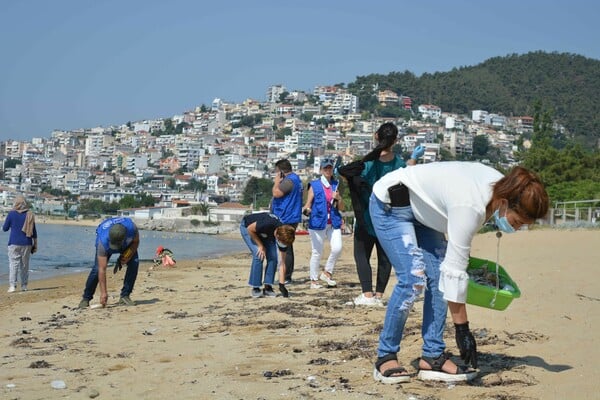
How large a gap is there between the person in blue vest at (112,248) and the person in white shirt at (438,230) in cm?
443

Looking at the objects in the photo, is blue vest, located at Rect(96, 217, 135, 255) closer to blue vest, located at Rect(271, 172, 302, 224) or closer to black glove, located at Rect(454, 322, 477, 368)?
blue vest, located at Rect(271, 172, 302, 224)

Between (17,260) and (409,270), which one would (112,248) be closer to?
(17,260)

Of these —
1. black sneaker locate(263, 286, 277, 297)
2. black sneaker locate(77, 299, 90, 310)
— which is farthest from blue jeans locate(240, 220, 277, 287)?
black sneaker locate(77, 299, 90, 310)

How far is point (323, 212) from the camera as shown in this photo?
10.1 m

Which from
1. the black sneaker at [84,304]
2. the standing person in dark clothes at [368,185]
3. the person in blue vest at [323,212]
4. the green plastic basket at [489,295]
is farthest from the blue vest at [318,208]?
the green plastic basket at [489,295]

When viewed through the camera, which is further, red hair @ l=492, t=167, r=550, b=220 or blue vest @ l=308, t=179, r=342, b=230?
blue vest @ l=308, t=179, r=342, b=230

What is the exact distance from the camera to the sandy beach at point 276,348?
4.41 meters

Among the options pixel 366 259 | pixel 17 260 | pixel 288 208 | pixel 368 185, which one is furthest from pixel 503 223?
pixel 17 260

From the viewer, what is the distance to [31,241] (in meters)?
12.2

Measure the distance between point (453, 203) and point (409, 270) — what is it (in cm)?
55

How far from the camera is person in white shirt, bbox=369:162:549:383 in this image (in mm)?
4062

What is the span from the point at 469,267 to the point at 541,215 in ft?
2.29

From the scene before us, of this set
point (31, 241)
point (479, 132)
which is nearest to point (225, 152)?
point (479, 132)

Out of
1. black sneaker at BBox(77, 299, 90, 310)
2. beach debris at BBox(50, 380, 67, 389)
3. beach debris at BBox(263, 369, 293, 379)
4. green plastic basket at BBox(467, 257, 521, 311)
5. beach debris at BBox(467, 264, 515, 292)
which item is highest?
beach debris at BBox(467, 264, 515, 292)
